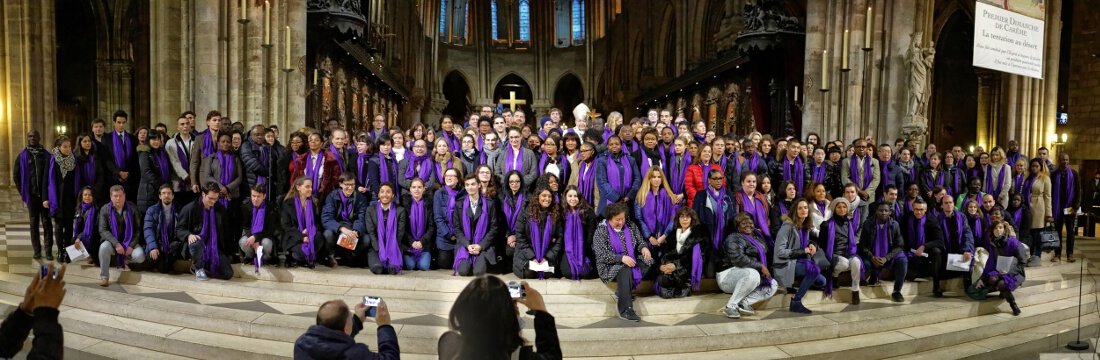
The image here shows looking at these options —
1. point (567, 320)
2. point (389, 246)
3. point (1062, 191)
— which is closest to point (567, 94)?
point (1062, 191)

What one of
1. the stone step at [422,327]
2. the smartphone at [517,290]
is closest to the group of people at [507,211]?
the stone step at [422,327]

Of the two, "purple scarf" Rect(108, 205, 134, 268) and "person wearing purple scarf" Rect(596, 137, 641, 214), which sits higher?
"person wearing purple scarf" Rect(596, 137, 641, 214)

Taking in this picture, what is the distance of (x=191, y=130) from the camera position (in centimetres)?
852

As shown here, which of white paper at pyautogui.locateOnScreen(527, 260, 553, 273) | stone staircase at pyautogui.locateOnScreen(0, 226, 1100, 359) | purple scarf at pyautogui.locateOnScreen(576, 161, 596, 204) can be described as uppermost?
purple scarf at pyautogui.locateOnScreen(576, 161, 596, 204)

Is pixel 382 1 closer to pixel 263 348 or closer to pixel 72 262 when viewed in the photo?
pixel 72 262

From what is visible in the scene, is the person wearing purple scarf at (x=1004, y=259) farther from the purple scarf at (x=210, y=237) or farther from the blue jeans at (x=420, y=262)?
the purple scarf at (x=210, y=237)

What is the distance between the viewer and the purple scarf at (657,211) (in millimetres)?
7547

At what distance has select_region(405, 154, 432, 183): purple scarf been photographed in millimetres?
8375

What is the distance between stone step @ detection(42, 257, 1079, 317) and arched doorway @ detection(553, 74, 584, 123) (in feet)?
111

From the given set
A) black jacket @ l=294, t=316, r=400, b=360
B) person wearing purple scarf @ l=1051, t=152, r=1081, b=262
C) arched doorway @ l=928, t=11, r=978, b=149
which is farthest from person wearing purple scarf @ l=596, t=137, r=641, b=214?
arched doorway @ l=928, t=11, r=978, b=149

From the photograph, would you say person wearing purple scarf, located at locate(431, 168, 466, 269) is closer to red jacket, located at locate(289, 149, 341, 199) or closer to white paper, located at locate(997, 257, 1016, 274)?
red jacket, located at locate(289, 149, 341, 199)

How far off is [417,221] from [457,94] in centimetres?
3433

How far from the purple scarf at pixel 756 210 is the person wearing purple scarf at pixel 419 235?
128 inches

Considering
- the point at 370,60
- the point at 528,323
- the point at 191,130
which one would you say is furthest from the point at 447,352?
the point at 370,60
